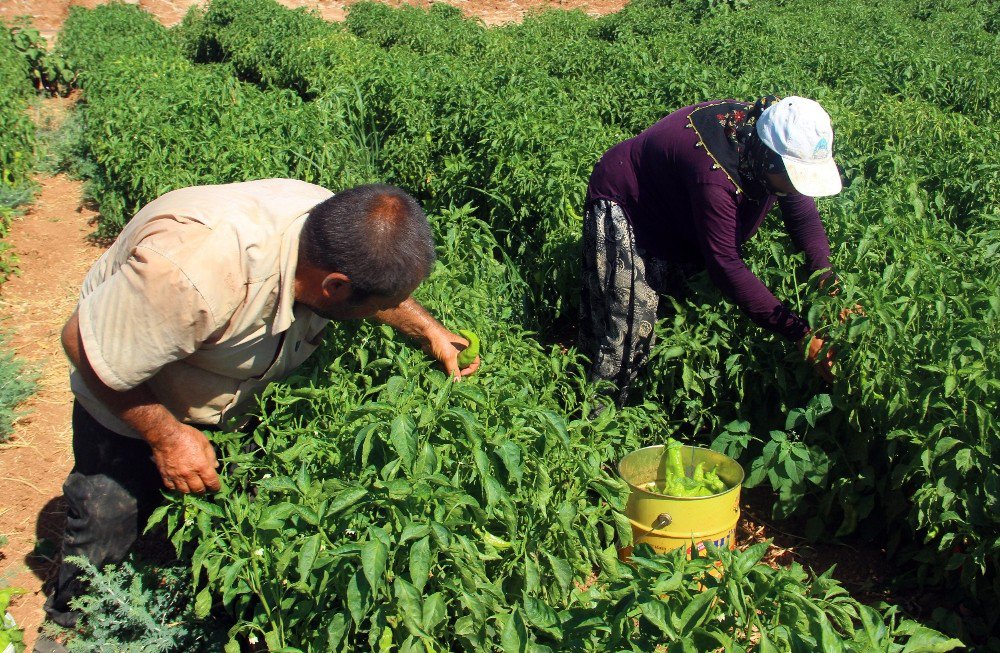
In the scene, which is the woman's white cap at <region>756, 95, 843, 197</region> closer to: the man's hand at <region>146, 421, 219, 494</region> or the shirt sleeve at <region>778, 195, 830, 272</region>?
the shirt sleeve at <region>778, 195, 830, 272</region>

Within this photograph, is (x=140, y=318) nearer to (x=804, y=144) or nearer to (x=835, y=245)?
(x=804, y=144)

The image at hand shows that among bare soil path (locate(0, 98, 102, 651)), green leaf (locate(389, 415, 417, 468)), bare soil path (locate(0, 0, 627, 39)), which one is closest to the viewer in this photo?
green leaf (locate(389, 415, 417, 468))

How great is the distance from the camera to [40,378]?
4.99 meters

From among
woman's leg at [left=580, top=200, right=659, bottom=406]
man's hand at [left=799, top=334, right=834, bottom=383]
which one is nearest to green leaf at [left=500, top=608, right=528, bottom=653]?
man's hand at [left=799, top=334, right=834, bottom=383]

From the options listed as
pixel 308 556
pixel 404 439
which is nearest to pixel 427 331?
pixel 404 439

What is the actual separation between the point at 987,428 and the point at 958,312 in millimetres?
580

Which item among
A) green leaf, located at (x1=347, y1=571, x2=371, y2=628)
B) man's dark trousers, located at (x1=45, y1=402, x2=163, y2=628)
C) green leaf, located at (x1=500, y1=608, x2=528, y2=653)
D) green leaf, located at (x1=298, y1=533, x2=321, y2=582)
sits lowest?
man's dark trousers, located at (x1=45, y1=402, x2=163, y2=628)

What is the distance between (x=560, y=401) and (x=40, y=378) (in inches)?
119

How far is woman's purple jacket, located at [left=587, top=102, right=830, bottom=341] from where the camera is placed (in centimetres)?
323

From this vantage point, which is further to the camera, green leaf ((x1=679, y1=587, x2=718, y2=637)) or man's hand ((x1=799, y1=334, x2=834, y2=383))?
man's hand ((x1=799, y1=334, x2=834, y2=383))

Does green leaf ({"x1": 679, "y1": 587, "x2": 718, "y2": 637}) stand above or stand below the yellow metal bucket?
above

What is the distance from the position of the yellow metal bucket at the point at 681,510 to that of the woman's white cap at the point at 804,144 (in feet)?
3.33

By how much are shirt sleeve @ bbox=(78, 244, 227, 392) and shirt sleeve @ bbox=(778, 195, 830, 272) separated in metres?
2.31

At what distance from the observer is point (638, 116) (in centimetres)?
597
